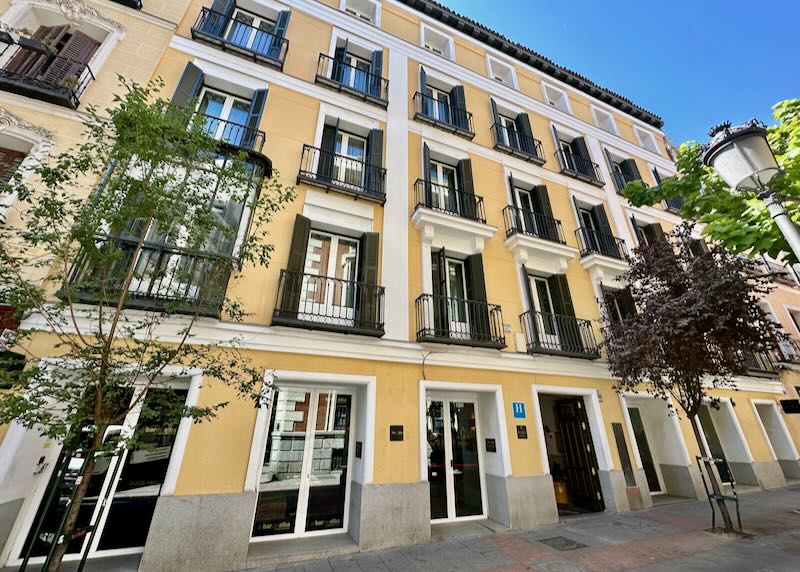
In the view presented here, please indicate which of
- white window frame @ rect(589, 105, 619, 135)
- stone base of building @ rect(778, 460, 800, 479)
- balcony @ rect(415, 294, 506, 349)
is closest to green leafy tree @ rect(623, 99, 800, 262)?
balcony @ rect(415, 294, 506, 349)

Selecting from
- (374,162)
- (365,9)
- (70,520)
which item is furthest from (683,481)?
(365,9)

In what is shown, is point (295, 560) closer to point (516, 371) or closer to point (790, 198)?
point (516, 371)

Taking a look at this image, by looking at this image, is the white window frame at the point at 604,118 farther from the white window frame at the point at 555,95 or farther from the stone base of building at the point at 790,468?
the stone base of building at the point at 790,468

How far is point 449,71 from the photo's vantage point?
1168cm

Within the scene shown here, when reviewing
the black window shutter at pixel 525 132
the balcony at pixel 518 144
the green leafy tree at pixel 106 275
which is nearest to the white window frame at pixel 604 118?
the black window shutter at pixel 525 132

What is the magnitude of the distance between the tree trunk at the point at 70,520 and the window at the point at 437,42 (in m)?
14.7

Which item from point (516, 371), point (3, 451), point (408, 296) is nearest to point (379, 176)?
point (408, 296)

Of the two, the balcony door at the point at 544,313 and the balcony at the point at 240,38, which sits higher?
the balcony at the point at 240,38

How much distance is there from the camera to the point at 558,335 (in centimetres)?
885

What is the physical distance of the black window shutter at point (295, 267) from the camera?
638cm

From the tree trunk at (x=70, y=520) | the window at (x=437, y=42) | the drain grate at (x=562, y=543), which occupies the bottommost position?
the drain grate at (x=562, y=543)

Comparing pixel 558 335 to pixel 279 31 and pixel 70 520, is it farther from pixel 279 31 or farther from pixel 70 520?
pixel 279 31

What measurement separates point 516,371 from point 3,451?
8.91 meters

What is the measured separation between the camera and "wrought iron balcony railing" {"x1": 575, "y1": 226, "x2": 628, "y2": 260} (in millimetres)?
10578
